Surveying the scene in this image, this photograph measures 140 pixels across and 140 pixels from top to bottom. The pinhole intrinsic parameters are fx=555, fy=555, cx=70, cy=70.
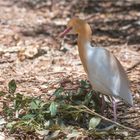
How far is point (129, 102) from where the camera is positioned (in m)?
4.18

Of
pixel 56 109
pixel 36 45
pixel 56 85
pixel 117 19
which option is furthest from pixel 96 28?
pixel 56 109

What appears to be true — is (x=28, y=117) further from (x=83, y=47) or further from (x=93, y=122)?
(x=83, y=47)

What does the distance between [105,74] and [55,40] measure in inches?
103

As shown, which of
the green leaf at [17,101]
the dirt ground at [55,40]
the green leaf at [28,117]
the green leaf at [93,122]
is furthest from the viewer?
the dirt ground at [55,40]

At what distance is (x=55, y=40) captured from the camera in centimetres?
666

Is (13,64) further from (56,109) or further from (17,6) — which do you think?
(17,6)

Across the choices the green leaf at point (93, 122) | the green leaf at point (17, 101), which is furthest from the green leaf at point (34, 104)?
the green leaf at point (93, 122)

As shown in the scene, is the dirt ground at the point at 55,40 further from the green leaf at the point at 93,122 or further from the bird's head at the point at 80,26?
the bird's head at the point at 80,26

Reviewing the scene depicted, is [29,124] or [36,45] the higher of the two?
[36,45]

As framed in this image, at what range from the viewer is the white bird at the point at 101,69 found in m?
4.11

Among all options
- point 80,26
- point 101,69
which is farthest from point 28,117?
point 80,26

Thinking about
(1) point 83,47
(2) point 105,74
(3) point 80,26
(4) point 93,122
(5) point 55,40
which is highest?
(3) point 80,26

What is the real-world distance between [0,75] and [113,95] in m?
1.58

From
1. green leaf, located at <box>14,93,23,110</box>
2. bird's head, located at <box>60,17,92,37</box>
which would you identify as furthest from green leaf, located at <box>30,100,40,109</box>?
bird's head, located at <box>60,17,92,37</box>
